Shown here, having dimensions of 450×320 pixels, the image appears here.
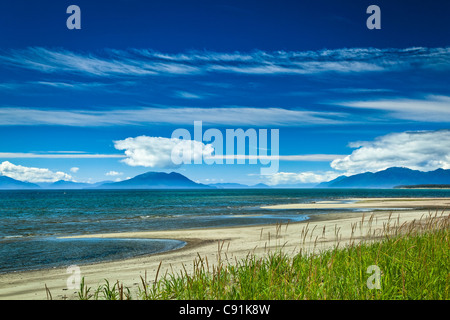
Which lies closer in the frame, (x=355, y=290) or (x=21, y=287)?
(x=355, y=290)

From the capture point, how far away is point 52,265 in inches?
634

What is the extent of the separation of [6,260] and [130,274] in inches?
351

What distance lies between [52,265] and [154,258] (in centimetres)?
436

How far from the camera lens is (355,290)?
637 centimetres
